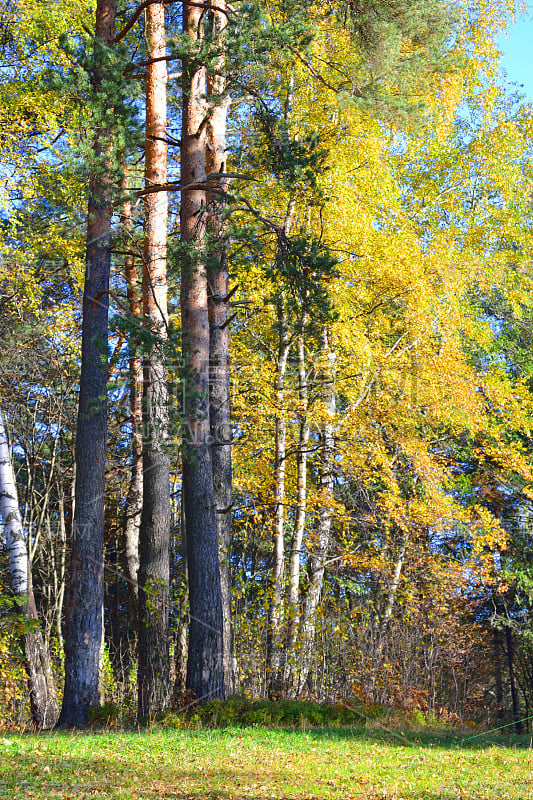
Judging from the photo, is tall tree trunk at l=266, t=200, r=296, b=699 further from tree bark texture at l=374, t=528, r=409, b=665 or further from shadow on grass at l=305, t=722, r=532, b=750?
tree bark texture at l=374, t=528, r=409, b=665

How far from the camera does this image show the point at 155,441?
8.95 meters

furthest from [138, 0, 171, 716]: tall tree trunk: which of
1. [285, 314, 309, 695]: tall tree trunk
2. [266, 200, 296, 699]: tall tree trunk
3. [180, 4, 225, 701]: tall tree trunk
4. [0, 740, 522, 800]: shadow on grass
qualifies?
[0, 740, 522, 800]: shadow on grass

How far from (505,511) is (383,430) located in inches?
269

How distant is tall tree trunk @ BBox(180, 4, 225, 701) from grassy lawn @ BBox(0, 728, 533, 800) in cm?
99

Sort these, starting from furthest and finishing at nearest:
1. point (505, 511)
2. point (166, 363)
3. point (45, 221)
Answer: point (505, 511)
point (45, 221)
point (166, 363)

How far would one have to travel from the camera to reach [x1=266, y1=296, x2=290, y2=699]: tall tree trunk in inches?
406

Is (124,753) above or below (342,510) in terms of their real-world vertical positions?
below

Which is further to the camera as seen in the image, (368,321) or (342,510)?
(368,321)

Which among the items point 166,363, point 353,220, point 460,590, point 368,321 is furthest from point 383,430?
point 166,363

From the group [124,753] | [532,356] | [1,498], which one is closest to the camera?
[124,753]

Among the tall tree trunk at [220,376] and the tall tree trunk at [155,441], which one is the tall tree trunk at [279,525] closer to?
the tall tree trunk at [220,376]

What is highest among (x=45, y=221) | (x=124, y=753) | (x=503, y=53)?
(x=503, y=53)

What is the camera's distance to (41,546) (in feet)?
46.7

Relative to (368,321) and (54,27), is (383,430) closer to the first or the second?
(368,321)
